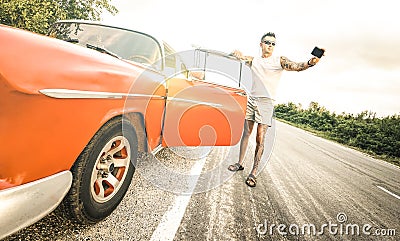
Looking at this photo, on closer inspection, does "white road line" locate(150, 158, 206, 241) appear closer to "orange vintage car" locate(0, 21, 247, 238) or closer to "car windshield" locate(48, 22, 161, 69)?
"orange vintage car" locate(0, 21, 247, 238)

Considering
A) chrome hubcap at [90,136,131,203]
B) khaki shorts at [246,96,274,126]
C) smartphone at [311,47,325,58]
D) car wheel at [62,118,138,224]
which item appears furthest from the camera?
khaki shorts at [246,96,274,126]

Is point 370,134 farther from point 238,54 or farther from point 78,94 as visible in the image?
point 78,94

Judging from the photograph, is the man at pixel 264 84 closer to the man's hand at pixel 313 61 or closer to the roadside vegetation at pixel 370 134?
the man's hand at pixel 313 61

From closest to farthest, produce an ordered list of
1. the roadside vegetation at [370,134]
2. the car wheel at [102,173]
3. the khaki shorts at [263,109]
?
the car wheel at [102,173] → the khaki shorts at [263,109] → the roadside vegetation at [370,134]

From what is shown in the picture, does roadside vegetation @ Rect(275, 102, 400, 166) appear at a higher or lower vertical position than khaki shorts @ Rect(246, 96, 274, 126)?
lower

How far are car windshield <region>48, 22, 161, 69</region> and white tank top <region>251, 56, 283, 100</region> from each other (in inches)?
55.6

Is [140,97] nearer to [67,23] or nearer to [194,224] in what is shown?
[194,224]

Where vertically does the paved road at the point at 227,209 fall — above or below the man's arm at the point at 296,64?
below

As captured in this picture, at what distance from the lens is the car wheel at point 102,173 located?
1.47m

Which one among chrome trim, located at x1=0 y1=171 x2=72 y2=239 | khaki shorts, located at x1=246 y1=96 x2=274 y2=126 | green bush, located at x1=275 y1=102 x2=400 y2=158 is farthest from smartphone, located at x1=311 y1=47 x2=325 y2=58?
green bush, located at x1=275 y1=102 x2=400 y2=158

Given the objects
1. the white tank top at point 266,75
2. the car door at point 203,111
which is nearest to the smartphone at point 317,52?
the white tank top at point 266,75

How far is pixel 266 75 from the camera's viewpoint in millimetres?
3119

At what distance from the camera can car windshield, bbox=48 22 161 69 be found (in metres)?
2.45

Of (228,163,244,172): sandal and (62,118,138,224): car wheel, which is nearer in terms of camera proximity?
(62,118,138,224): car wheel
